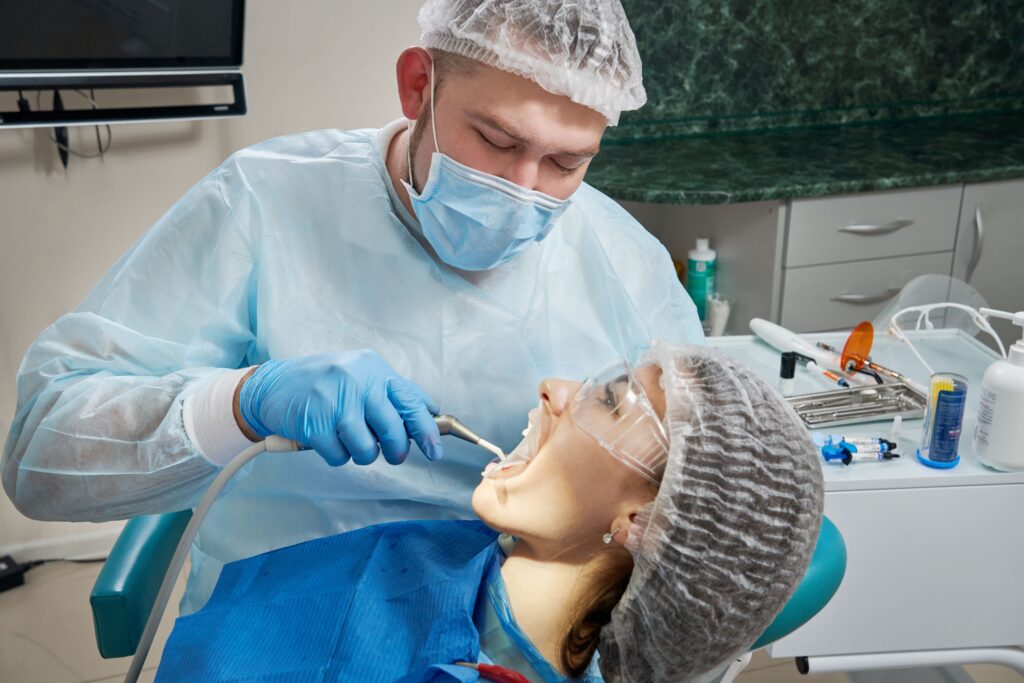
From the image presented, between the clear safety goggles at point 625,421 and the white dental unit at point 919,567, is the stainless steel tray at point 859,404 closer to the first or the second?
the white dental unit at point 919,567

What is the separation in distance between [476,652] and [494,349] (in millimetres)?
444

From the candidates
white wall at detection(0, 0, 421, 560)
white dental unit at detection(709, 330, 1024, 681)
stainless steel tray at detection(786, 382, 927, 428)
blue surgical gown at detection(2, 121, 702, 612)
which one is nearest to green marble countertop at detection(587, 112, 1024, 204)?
white wall at detection(0, 0, 421, 560)

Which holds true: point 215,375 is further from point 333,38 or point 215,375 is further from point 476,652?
point 333,38

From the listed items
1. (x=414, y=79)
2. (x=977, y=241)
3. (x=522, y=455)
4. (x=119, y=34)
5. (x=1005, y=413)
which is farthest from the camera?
(x=977, y=241)

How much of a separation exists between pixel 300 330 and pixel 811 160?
2.02m

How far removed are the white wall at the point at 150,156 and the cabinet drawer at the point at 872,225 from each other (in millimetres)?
1240

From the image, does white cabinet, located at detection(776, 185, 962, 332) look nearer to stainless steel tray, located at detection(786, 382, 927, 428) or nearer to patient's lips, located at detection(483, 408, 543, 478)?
stainless steel tray, located at detection(786, 382, 927, 428)

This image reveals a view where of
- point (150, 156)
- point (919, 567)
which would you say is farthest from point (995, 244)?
point (150, 156)

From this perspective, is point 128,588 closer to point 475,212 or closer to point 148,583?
point 148,583

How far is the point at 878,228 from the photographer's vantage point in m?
2.58

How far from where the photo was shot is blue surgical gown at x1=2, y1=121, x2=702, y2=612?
113 centimetres

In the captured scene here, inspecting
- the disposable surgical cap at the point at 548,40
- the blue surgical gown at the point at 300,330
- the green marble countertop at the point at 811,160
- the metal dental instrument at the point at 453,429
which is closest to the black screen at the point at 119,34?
the blue surgical gown at the point at 300,330

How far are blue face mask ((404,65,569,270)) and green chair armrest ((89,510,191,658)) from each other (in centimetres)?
61

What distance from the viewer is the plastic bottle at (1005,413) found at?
4.61ft
